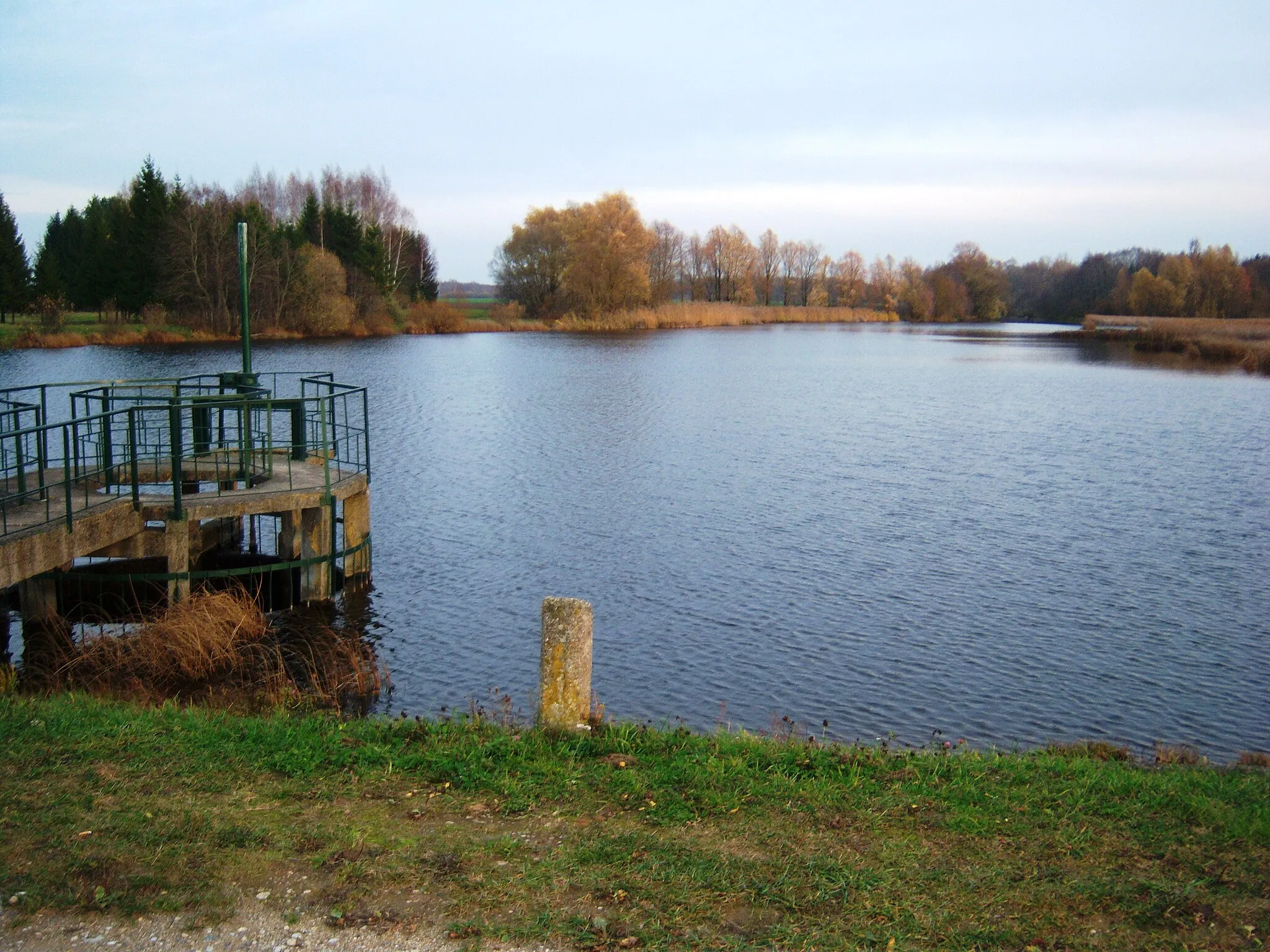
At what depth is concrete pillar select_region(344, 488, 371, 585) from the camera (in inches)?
592

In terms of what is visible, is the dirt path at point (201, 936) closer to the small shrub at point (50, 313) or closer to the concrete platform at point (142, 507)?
the concrete platform at point (142, 507)

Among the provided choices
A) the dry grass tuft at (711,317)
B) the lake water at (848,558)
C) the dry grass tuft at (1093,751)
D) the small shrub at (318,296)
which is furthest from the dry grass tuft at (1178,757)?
the dry grass tuft at (711,317)

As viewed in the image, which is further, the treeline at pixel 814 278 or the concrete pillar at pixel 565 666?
the treeline at pixel 814 278

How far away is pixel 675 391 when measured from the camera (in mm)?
42531

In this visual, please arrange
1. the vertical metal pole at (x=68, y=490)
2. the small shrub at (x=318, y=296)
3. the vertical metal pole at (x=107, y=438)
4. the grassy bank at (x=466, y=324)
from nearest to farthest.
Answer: the vertical metal pole at (x=68, y=490) → the vertical metal pole at (x=107, y=438) → the grassy bank at (x=466, y=324) → the small shrub at (x=318, y=296)

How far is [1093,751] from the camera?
29.7 ft

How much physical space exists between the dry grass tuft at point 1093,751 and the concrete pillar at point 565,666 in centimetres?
382

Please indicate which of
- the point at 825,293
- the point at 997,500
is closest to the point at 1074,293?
the point at 825,293

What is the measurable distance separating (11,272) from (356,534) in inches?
2361

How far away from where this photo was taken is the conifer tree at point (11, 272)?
6300 centimetres

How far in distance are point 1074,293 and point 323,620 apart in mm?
125541

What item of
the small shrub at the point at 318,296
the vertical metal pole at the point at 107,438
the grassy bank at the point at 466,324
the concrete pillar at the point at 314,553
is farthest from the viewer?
the small shrub at the point at 318,296

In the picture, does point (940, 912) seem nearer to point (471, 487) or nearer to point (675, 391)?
point (471, 487)

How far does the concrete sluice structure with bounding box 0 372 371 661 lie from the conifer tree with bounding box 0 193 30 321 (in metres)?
56.2
